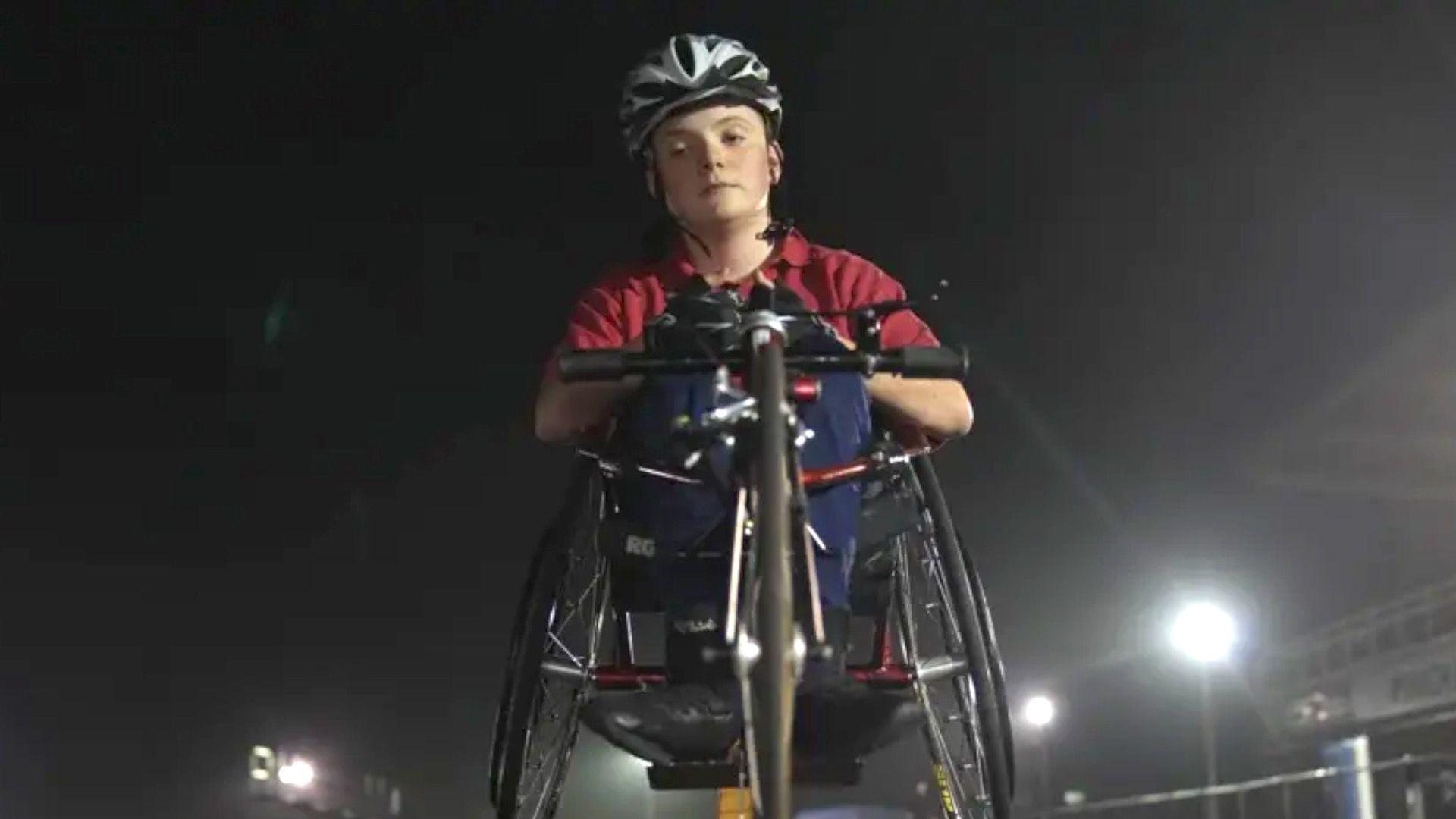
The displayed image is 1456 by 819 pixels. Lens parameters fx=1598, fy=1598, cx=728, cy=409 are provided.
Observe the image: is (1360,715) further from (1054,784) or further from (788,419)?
(788,419)

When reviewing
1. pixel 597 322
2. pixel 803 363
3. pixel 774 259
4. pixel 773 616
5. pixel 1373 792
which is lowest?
pixel 773 616

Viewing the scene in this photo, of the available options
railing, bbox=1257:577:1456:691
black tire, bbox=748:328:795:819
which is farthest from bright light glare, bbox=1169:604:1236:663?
black tire, bbox=748:328:795:819

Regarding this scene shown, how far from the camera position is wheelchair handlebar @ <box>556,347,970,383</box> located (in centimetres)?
260

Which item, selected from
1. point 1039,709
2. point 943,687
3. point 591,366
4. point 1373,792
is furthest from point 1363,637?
point 591,366

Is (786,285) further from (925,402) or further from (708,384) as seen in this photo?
(708,384)

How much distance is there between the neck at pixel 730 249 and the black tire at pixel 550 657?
23.0 inches

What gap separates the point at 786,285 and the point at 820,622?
2.85 feet

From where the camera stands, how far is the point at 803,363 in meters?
Answer: 2.59

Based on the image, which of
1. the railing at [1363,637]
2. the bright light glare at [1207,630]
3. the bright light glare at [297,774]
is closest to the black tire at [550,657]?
the bright light glare at [1207,630]

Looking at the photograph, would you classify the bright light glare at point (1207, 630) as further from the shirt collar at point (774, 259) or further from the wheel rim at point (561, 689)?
the wheel rim at point (561, 689)

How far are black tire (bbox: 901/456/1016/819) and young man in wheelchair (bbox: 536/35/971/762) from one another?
159 mm

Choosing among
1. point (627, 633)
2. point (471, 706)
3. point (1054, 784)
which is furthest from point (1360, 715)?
point (627, 633)

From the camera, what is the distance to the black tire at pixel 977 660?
306 cm

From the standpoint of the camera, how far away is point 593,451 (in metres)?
3.06
